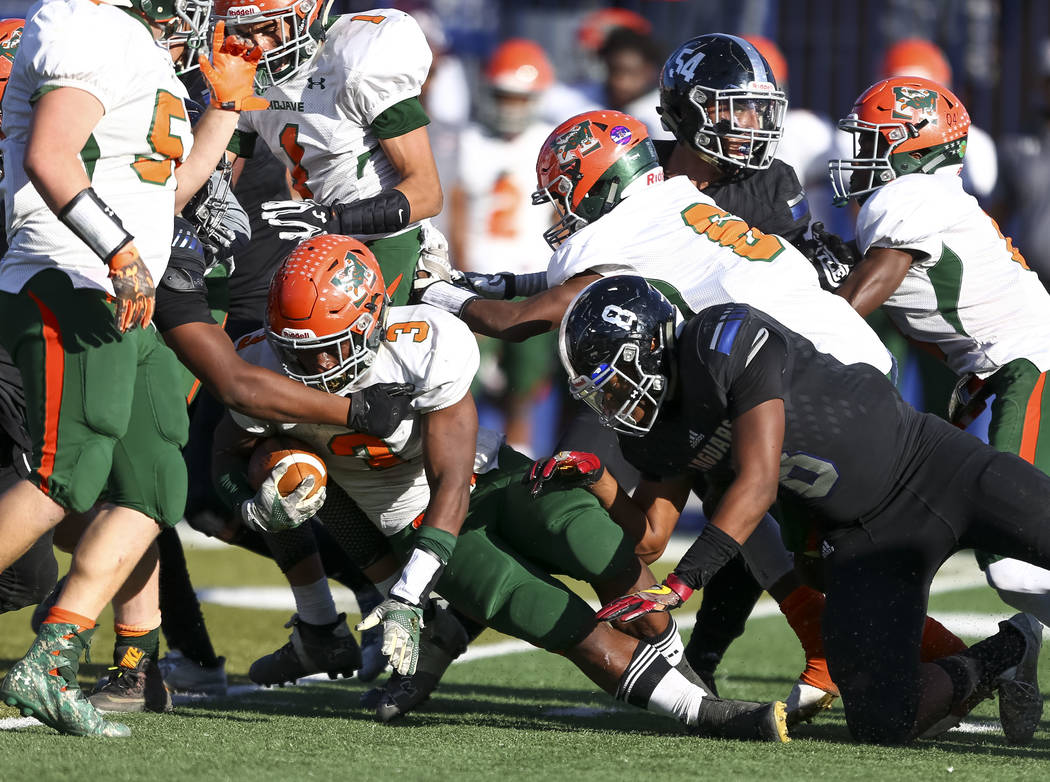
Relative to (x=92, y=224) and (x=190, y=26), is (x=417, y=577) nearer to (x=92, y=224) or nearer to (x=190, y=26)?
(x=92, y=224)

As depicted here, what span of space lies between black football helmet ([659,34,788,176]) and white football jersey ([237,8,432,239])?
2.47 ft

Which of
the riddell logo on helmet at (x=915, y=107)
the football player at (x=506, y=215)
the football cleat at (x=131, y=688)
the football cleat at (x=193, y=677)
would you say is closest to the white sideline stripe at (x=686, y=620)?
the football cleat at (x=193, y=677)

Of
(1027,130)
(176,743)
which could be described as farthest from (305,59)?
(1027,130)

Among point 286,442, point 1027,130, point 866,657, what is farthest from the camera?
point 1027,130

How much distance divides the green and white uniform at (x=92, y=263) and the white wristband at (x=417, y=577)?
0.55 meters

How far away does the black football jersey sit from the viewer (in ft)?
11.3

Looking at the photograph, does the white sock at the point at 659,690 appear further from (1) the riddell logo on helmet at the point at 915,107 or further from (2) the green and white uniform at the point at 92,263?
(1) the riddell logo on helmet at the point at 915,107

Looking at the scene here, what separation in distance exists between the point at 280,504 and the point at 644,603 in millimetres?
988

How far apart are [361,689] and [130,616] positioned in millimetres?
834

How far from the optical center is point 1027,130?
9844 millimetres

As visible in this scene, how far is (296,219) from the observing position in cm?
427

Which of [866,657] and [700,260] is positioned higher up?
[700,260]

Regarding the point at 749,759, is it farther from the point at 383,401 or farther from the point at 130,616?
the point at 130,616

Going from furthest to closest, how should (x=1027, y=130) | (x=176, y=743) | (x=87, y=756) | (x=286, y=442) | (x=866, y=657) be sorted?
(x=1027, y=130) → (x=286, y=442) → (x=866, y=657) → (x=176, y=743) → (x=87, y=756)
